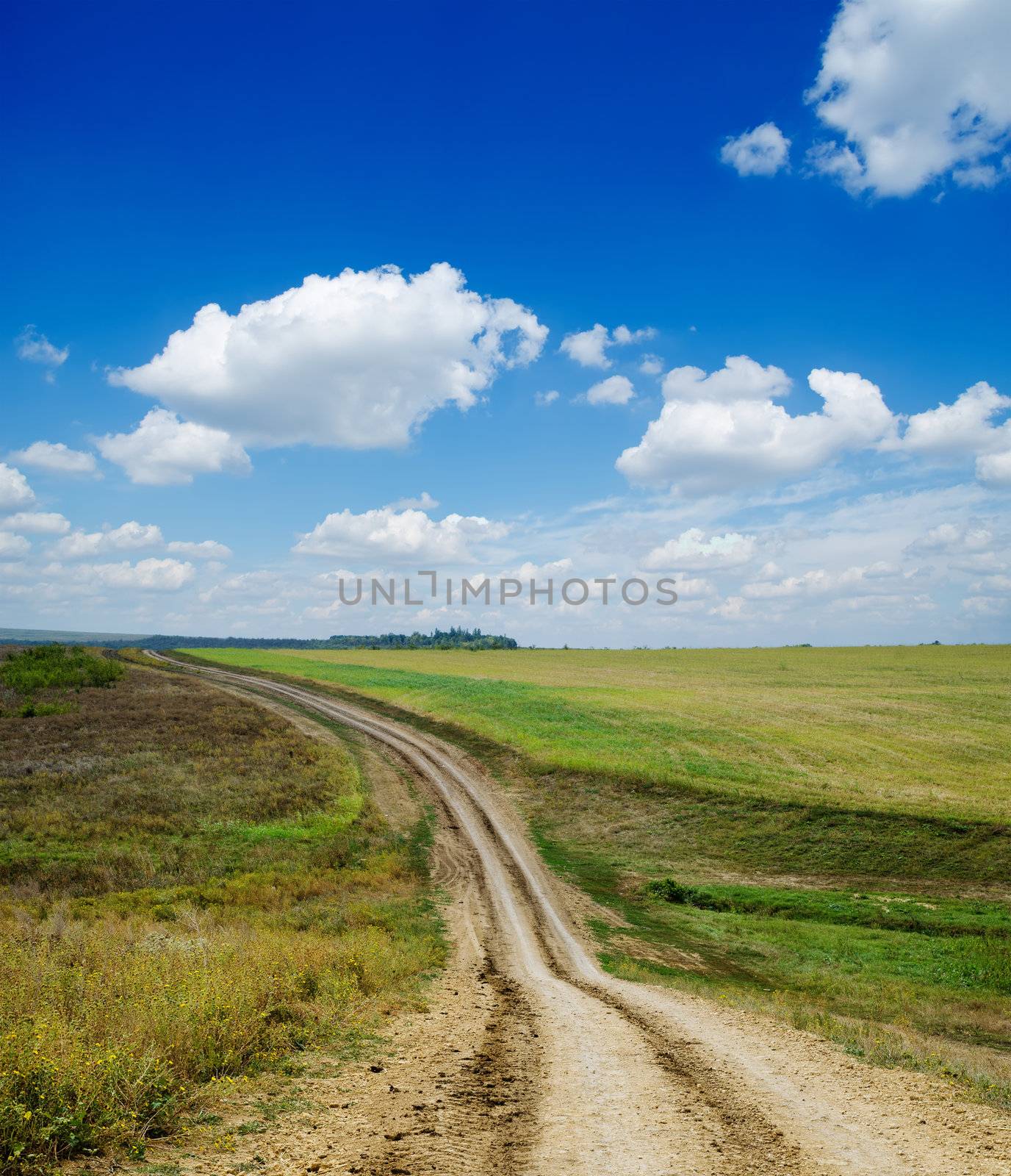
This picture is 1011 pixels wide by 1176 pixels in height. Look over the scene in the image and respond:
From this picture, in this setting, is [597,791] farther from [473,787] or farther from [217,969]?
[217,969]

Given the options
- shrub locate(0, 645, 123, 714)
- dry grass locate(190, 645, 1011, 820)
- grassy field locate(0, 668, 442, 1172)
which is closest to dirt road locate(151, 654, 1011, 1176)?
grassy field locate(0, 668, 442, 1172)

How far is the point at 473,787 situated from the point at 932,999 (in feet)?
69.6

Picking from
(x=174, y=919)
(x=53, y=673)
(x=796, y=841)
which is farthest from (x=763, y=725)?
(x=53, y=673)

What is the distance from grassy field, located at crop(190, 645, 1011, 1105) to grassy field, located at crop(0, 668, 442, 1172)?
696 centimetres

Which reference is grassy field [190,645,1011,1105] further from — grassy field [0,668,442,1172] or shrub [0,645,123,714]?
shrub [0,645,123,714]

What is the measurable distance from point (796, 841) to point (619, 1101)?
19.5m

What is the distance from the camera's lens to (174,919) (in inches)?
670

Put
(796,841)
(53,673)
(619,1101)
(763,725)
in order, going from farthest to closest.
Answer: (53,673) < (763,725) < (796,841) < (619,1101)

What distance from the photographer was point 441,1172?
6.48 metres

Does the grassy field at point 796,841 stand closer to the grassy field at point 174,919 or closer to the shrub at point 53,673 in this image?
the grassy field at point 174,919

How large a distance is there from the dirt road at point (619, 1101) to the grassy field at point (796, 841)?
62.7 inches

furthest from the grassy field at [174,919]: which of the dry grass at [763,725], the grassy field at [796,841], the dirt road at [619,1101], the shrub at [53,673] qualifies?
the shrub at [53,673]

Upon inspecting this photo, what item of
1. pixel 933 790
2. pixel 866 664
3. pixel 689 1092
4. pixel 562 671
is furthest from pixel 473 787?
pixel 866 664

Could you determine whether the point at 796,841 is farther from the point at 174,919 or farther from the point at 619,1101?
the point at 174,919
